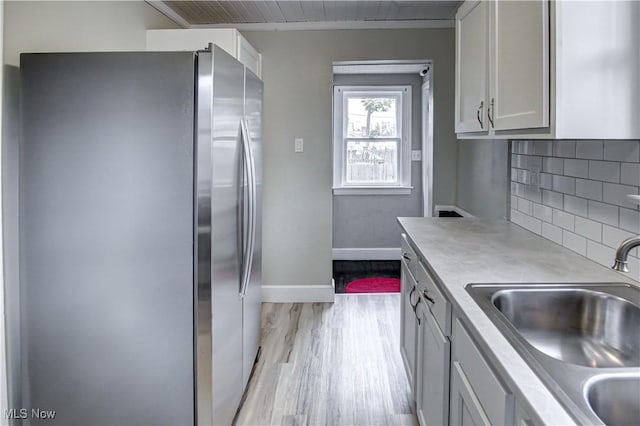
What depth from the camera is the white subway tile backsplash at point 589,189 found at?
175 centimetres

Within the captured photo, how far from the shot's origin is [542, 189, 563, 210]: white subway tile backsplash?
81.9 inches

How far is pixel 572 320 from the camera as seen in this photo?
1422mm

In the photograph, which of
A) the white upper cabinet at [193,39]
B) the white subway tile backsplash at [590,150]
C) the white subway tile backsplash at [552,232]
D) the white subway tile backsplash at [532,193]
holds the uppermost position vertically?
the white upper cabinet at [193,39]

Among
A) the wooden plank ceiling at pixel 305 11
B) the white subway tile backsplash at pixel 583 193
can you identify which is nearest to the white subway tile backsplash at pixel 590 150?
the white subway tile backsplash at pixel 583 193

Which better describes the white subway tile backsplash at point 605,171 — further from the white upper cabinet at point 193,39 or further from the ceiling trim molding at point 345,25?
the ceiling trim molding at point 345,25

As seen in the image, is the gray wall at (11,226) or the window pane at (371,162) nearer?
the gray wall at (11,226)

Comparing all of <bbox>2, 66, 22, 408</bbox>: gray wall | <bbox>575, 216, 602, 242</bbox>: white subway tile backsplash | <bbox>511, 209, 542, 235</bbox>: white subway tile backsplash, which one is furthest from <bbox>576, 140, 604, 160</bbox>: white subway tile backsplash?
<bbox>2, 66, 22, 408</bbox>: gray wall

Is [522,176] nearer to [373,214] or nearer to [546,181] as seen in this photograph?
[546,181]

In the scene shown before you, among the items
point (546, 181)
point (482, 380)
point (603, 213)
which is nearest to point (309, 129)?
point (546, 181)

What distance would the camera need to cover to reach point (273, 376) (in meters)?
2.80

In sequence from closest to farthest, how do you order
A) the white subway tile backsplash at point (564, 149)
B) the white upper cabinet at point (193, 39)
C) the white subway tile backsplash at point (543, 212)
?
the white subway tile backsplash at point (564, 149) < the white subway tile backsplash at point (543, 212) < the white upper cabinet at point (193, 39)

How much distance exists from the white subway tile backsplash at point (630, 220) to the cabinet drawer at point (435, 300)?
620 millimetres

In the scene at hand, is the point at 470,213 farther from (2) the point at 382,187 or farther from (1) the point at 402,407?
(2) the point at 382,187

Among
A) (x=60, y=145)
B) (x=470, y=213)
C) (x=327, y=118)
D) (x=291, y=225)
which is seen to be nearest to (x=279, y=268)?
(x=291, y=225)
